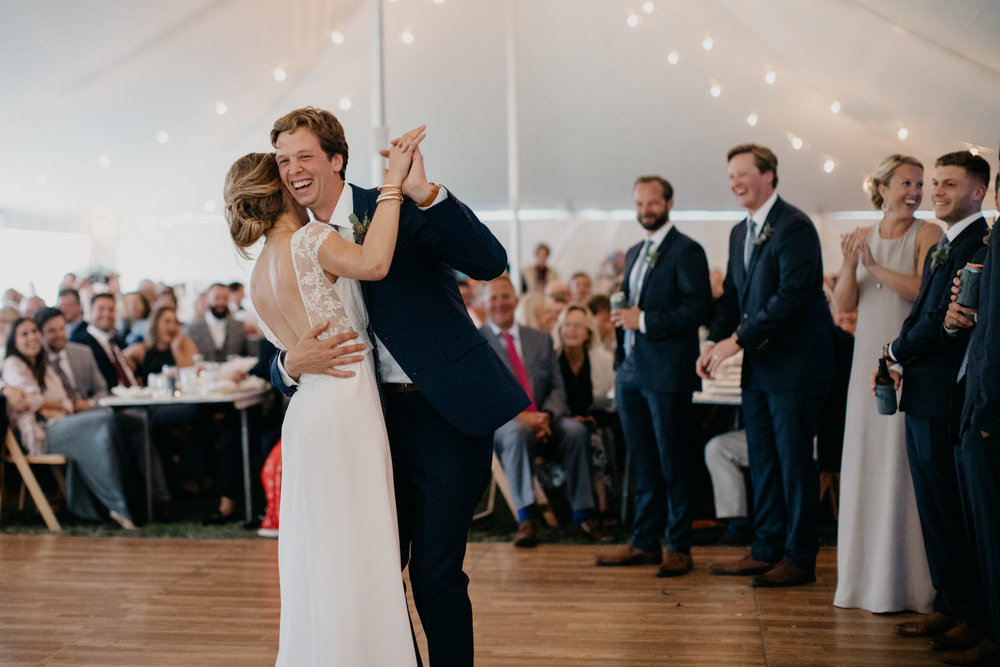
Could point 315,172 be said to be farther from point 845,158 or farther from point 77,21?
point 845,158

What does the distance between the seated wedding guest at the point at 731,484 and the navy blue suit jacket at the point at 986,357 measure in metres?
2.16

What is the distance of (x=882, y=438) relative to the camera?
3.58 meters

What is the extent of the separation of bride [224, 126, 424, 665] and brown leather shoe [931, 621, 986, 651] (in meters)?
1.84

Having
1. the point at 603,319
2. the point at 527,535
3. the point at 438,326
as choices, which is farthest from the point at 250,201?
the point at 603,319

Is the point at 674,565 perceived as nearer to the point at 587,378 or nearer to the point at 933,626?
the point at 933,626

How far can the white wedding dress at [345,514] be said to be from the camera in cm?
221

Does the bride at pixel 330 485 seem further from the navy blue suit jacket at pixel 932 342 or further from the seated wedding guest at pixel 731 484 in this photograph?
the seated wedding guest at pixel 731 484

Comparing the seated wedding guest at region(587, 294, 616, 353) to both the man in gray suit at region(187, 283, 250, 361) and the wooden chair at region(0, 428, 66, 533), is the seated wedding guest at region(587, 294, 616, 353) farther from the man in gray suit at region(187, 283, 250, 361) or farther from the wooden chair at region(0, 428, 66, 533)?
the wooden chair at region(0, 428, 66, 533)

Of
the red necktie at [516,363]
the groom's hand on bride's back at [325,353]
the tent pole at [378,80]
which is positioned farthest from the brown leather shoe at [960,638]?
the tent pole at [378,80]

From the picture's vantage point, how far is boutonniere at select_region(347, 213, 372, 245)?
224 centimetres

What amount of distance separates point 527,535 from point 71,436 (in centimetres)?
283

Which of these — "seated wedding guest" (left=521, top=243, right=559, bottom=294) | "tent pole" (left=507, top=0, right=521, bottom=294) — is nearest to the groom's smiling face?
"tent pole" (left=507, top=0, right=521, bottom=294)

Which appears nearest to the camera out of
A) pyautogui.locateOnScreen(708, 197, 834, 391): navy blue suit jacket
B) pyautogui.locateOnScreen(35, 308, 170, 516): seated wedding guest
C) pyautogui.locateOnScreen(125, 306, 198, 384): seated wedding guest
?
pyautogui.locateOnScreen(708, 197, 834, 391): navy blue suit jacket

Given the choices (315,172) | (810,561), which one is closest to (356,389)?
(315,172)
